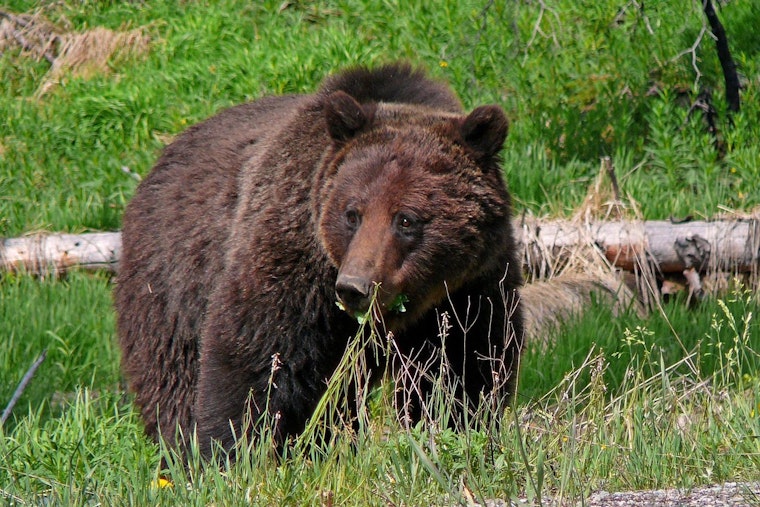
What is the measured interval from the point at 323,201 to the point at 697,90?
5.09 m

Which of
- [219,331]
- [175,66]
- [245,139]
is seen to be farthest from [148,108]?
[219,331]

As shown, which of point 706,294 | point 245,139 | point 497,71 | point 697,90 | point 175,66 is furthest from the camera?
point 175,66

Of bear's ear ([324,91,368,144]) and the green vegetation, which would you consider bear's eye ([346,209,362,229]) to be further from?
the green vegetation

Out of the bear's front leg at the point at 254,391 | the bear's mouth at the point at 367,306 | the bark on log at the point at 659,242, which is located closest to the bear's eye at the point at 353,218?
the bear's mouth at the point at 367,306

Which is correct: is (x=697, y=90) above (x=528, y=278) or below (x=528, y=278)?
above

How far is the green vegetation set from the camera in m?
3.59

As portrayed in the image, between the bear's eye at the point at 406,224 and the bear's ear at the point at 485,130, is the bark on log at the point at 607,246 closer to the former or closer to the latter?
the bear's ear at the point at 485,130

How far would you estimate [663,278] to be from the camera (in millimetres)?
7617

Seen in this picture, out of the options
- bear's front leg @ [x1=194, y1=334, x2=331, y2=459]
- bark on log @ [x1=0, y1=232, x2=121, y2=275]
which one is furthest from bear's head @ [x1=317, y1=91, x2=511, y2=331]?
bark on log @ [x1=0, y1=232, x2=121, y2=275]

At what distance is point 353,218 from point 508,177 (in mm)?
4197

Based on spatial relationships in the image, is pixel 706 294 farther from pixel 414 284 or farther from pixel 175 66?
pixel 175 66

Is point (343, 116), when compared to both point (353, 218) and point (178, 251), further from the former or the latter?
point (178, 251)

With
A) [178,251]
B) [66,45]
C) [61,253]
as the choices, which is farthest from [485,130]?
[66,45]

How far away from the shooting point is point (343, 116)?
4562 mm
